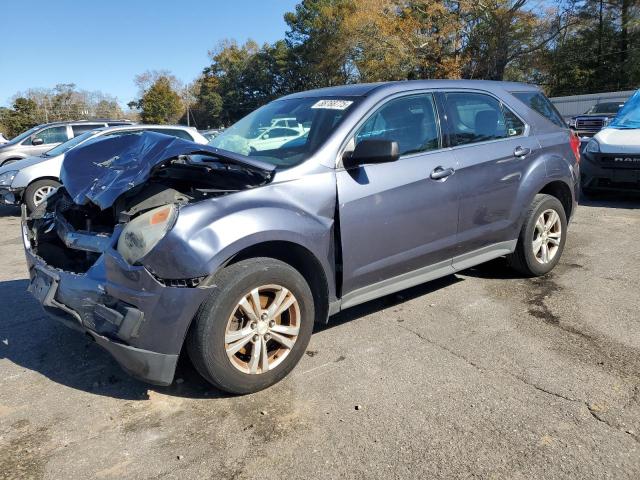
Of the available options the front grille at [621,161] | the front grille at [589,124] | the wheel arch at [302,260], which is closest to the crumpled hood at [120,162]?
the wheel arch at [302,260]

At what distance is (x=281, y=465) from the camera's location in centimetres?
251

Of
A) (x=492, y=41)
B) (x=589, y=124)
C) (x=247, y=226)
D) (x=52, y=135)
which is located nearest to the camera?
(x=247, y=226)

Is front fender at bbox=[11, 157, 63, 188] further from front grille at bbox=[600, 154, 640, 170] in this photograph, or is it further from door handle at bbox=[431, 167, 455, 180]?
front grille at bbox=[600, 154, 640, 170]

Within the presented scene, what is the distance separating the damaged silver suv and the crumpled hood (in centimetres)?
1

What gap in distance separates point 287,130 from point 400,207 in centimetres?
104

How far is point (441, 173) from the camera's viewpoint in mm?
3922

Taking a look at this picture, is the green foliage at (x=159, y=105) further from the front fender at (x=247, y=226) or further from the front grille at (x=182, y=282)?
the front grille at (x=182, y=282)

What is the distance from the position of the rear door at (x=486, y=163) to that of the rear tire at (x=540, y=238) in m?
0.21

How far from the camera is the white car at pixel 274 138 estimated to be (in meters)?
3.84

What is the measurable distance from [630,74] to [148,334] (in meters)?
41.9

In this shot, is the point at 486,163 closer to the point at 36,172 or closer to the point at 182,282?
the point at 182,282

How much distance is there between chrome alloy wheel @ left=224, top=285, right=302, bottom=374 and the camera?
299 centimetres

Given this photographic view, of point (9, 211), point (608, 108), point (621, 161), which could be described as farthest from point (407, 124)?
point (608, 108)

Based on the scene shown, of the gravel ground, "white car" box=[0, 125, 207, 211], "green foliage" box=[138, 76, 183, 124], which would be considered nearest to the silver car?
"white car" box=[0, 125, 207, 211]
